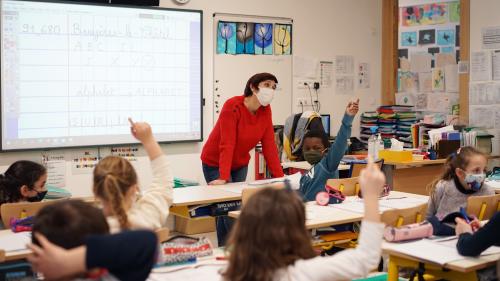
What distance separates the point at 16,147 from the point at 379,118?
14.6 ft

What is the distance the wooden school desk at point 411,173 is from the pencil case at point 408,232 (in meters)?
3.31

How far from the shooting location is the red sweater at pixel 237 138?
5.27 m

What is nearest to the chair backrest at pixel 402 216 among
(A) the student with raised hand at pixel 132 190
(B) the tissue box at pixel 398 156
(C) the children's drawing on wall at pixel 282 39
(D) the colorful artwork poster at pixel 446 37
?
(A) the student with raised hand at pixel 132 190

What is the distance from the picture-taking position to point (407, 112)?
8.31 m

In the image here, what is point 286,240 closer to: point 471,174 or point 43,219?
point 43,219

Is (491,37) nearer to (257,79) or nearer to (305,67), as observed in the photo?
(305,67)

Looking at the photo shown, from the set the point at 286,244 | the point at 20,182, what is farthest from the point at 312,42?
the point at 286,244

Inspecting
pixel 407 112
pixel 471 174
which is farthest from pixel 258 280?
pixel 407 112

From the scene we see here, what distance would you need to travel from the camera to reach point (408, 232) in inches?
130

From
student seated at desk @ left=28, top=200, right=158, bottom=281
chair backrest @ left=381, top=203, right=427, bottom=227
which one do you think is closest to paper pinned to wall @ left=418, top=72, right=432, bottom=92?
chair backrest @ left=381, top=203, right=427, bottom=227

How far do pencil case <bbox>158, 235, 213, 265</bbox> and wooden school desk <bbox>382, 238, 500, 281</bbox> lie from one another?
0.88 m

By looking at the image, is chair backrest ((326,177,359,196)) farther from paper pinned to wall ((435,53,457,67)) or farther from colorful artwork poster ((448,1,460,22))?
colorful artwork poster ((448,1,460,22))

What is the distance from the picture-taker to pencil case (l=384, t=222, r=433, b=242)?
A: 327 cm

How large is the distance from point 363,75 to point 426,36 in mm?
1801
